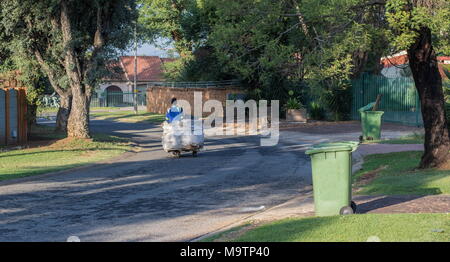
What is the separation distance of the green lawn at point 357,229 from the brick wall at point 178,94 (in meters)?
33.3

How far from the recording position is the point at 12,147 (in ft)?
79.0

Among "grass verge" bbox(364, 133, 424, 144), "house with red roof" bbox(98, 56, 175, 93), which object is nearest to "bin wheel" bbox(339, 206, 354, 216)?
"grass verge" bbox(364, 133, 424, 144)

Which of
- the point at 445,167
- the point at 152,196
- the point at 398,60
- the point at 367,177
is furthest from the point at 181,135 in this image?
the point at 398,60

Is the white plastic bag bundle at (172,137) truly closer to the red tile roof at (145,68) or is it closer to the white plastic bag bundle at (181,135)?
the white plastic bag bundle at (181,135)

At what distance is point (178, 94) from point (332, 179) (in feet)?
122

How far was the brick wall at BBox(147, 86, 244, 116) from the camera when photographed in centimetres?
4347

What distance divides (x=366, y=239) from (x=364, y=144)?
16.6 meters

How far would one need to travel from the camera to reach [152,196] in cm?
1378

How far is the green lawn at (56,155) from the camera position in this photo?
720 inches

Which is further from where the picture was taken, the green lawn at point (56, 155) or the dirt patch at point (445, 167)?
the green lawn at point (56, 155)

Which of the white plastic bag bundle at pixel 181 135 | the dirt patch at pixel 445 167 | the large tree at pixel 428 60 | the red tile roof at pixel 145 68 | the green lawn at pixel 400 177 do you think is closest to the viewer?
the green lawn at pixel 400 177

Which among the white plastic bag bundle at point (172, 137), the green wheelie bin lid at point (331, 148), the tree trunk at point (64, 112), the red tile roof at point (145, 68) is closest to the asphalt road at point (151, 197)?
the white plastic bag bundle at point (172, 137)
